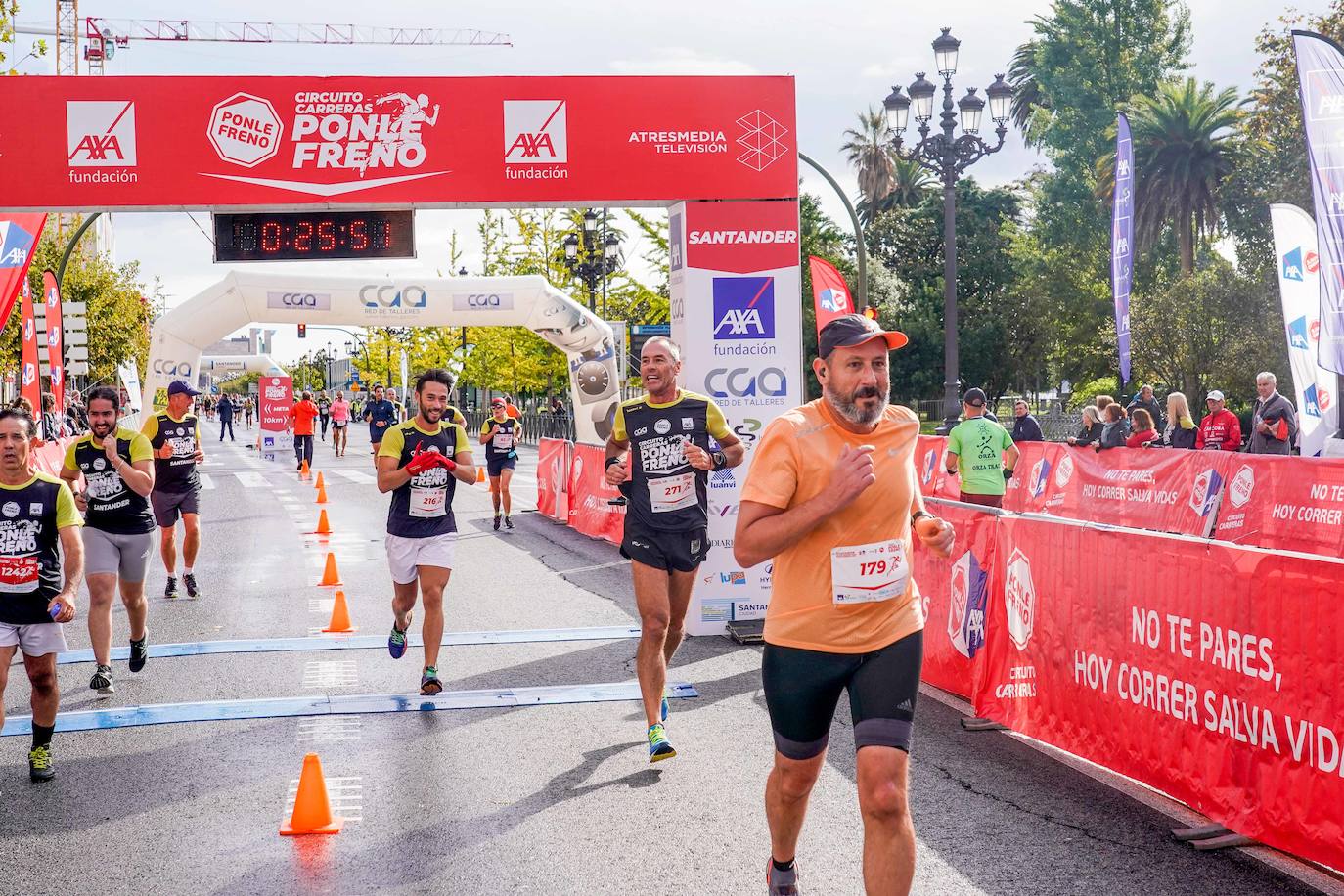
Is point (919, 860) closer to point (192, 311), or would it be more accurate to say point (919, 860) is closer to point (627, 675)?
point (627, 675)

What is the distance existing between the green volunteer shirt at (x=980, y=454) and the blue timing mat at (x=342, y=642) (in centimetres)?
435

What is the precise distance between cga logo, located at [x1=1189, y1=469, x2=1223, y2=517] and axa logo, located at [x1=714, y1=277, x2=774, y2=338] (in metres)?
6.58

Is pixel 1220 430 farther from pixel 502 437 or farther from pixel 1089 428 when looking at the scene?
pixel 502 437

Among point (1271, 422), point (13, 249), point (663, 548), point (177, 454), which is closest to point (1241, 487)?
point (1271, 422)

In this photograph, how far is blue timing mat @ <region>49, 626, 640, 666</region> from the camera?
31.6 feet

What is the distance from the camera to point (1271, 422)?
53.1 feet

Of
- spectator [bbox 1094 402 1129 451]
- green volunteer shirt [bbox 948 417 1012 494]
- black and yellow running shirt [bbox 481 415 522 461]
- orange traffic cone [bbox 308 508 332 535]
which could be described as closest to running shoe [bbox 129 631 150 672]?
green volunteer shirt [bbox 948 417 1012 494]

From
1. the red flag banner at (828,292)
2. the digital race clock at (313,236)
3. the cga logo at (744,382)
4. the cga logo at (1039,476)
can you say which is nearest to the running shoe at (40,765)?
the cga logo at (744,382)

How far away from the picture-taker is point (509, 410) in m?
18.5

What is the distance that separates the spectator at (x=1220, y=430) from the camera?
1733cm

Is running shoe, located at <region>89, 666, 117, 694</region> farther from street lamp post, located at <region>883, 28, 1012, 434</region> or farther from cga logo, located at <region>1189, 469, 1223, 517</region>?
street lamp post, located at <region>883, 28, 1012, 434</region>

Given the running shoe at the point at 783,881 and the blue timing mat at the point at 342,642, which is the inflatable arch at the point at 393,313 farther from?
the running shoe at the point at 783,881

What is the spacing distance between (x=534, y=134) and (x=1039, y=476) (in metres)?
10.4

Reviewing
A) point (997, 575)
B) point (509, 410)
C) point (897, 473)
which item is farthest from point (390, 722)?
point (509, 410)
